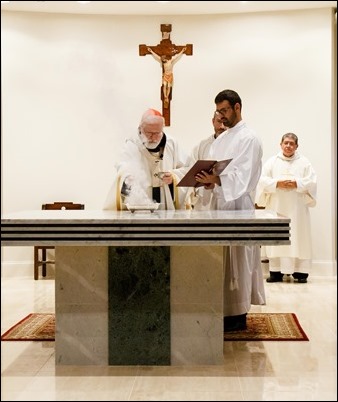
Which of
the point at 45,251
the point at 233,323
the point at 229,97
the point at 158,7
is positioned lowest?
the point at 233,323

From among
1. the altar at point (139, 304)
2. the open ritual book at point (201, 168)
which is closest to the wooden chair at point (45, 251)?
the open ritual book at point (201, 168)

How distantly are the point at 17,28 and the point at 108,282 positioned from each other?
6026mm

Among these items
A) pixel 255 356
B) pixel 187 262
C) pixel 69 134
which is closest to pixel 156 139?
pixel 187 262

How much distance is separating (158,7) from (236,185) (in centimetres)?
485

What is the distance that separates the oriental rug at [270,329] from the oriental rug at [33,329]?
147cm

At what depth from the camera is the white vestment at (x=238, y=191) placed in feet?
17.2

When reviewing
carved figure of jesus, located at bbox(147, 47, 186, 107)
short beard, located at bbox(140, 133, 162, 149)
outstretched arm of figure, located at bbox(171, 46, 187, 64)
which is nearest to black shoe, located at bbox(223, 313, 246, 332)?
short beard, located at bbox(140, 133, 162, 149)

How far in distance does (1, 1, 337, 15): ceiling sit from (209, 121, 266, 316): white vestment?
4090mm

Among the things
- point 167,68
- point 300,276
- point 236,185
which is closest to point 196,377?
point 236,185

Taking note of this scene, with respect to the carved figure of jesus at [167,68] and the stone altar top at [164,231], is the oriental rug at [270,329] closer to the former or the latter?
Answer: the stone altar top at [164,231]

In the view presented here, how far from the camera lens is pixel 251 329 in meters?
5.79

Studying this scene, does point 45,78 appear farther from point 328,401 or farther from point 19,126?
point 328,401

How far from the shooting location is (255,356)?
484cm

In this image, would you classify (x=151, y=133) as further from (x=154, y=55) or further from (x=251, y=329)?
(x=154, y=55)
